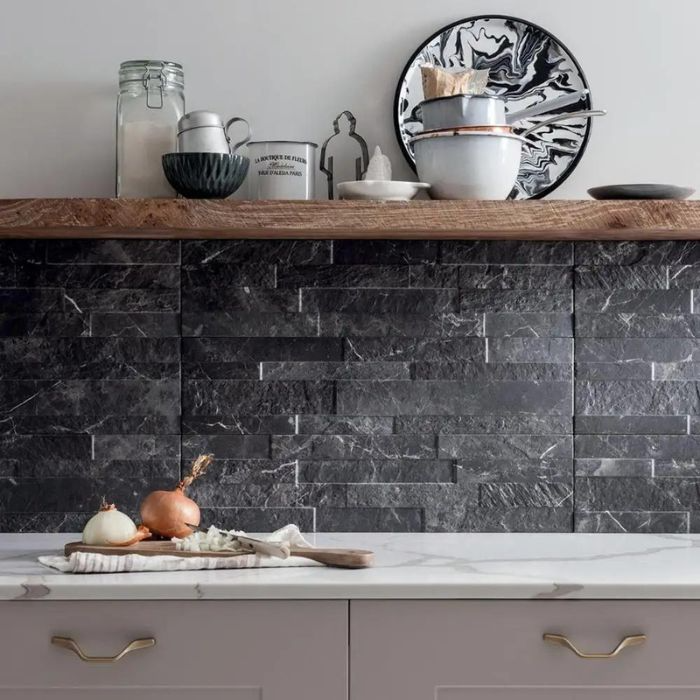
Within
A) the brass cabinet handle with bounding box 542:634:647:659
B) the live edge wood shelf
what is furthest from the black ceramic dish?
the brass cabinet handle with bounding box 542:634:647:659

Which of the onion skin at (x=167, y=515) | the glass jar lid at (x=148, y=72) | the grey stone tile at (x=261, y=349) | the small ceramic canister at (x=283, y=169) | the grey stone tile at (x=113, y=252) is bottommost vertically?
the onion skin at (x=167, y=515)

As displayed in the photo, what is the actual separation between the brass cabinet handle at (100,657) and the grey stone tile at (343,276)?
2.78ft

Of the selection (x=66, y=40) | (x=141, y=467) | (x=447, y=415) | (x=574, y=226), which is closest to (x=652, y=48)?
(x=574, y=226)

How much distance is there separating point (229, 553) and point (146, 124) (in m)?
0.89

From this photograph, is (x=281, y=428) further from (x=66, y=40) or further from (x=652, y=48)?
(x=652, y=48)

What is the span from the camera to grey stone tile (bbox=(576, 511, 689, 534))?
2186 millimetres

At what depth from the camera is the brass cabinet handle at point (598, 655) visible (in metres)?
1.64

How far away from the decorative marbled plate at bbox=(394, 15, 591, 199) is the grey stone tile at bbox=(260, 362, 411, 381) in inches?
19.9

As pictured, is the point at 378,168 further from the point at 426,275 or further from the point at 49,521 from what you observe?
the point at 49,521

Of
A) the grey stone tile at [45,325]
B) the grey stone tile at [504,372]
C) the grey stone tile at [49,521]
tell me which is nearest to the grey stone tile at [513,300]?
the grey stone tile at [504,372]

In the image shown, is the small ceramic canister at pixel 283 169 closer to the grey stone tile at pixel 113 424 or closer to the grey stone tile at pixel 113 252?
the grey stone tile at pixel 113 252

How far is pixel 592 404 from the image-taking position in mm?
2182

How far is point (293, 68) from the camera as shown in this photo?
216 centimetres

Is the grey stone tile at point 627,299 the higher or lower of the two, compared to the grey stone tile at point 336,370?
higher
